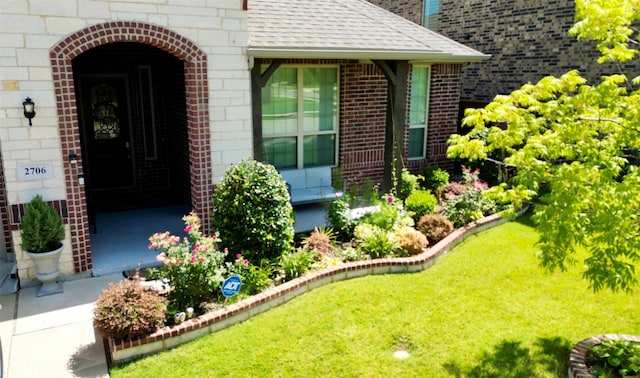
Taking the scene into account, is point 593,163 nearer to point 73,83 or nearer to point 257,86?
point 257,86

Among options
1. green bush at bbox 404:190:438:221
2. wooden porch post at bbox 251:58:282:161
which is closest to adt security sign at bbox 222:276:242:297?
wooden porch post at bbox 251:58:282:161

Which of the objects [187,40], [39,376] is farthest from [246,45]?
[39,376]

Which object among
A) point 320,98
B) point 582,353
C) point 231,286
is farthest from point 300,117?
point 582,353

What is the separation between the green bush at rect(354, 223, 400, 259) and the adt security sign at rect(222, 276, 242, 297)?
236cm

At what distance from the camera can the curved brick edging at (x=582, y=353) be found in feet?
15.4

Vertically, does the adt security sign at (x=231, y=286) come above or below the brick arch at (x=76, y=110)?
below

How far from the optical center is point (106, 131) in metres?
Result: 10.0

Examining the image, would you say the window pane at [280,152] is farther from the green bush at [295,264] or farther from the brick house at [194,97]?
the green bush at [295,264]

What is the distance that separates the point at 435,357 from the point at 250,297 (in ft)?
7.37

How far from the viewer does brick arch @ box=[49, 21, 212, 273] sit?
21.1 ft

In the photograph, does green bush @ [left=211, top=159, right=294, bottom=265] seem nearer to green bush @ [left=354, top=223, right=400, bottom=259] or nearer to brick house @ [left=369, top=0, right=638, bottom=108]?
green bush @ [left=354, top=223, right=400, bottom=259]

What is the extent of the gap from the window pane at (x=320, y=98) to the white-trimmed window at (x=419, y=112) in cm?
220

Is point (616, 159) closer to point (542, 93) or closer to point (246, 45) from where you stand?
point (542, 93)

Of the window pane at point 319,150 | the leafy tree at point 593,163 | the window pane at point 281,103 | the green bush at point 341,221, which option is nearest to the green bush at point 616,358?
the leafy tree at point 593,163
